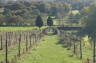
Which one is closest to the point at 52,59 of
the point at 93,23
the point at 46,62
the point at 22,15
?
the point at 46,62

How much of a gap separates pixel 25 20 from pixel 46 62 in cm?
6789

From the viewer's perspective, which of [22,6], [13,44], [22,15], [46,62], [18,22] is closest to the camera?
[46,62]

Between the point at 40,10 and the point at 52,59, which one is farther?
the point at 40,10

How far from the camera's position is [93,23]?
241ft

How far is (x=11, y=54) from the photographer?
36406mm

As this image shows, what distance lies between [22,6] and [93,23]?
50.9 metres

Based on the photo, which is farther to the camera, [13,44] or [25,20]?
[25,20]

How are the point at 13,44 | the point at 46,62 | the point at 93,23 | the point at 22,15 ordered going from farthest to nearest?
the point at 22,15
the point at 93,23
the point at 13,44
the point at 46,62

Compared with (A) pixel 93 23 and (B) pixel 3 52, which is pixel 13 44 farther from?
(A) pixel 93 23

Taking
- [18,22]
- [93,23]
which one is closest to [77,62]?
[93,23]

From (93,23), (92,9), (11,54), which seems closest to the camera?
(11,54)

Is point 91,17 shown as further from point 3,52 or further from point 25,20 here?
point 3,52

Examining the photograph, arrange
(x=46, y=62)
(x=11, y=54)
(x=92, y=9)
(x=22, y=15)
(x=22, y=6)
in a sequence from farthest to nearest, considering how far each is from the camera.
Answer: (x=22, y=6) → (x=22, y=15) → (x=92, y=9) → (x=11, y=54) → (x=46, y=62)

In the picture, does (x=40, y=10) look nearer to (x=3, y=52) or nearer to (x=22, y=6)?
(x=22, y=6)
